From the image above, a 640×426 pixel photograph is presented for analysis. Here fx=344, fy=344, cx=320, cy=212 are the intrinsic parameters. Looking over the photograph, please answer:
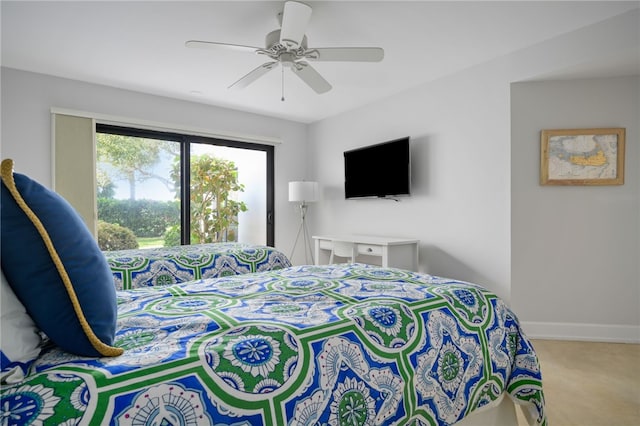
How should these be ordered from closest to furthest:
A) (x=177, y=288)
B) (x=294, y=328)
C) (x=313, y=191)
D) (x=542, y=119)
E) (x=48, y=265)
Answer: (x=48, y=265) → (x=294, y=328) → (x=177, y=288) → (x=542, y=119) → (x=313, y=191)

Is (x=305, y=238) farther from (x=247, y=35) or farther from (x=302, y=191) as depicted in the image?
(x=247, y=35)

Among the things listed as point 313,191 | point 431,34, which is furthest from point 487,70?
point 313,191

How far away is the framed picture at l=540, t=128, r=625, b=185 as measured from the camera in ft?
9.56

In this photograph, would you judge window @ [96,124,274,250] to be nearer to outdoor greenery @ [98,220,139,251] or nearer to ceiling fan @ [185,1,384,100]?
outdoor greenery @ [98,220,139,251]

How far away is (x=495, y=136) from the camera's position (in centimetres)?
313

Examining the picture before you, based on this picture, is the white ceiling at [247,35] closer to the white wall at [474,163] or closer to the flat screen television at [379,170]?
the white wall at [474,163]

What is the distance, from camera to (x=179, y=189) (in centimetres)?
427

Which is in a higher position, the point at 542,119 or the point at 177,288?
the point at 542,119

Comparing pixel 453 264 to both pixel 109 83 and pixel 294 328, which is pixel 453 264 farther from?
pixel 109 83

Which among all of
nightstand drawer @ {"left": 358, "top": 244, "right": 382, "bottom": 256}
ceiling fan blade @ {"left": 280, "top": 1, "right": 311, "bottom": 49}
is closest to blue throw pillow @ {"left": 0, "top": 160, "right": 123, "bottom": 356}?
ceiling fan blade @ {"left": 280, "top": 1, "right": 311, "bottom": 49}

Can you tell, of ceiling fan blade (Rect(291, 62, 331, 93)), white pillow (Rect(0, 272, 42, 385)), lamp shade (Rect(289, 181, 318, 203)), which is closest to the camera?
white pillow (Rect(0, 272, 42, 385))

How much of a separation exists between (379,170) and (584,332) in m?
2.45

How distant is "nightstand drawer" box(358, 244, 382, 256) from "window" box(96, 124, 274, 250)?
1730mm

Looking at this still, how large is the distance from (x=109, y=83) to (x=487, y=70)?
12.4ft
